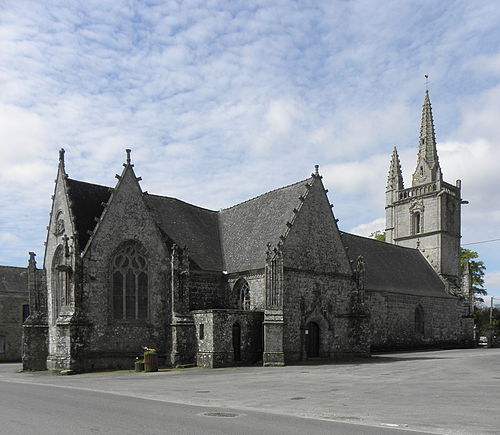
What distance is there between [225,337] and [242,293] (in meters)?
4.62

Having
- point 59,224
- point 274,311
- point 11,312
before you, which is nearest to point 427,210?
point 274,311

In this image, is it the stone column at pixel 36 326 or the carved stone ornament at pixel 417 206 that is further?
the carved stone ornament at pixel 417 206

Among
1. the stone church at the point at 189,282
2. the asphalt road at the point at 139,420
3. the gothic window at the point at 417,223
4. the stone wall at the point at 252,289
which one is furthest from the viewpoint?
the gothic window at the point at 417,223

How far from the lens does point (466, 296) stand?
57.4 meters

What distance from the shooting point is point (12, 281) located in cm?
5044

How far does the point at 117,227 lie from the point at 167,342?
22.9 ft

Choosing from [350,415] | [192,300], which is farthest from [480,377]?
[192,300]

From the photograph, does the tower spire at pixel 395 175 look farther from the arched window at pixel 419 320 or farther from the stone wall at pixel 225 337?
the stone wall at pixel 225 337

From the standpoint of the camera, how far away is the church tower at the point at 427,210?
57.8m

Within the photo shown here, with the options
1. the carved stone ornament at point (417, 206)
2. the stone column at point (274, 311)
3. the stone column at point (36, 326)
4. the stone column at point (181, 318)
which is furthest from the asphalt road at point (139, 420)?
the carved stone ornament at point (417, 206)

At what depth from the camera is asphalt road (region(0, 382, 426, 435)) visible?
10383mm

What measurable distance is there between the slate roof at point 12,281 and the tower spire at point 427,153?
4207cm

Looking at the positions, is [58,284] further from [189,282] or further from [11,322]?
[11,322]

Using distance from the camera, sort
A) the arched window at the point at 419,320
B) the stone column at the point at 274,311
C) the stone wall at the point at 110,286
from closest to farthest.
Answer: the stone wall at the point at 110,286 < the stone column at the point at 274,311 < the arched window at the point at 419,320
